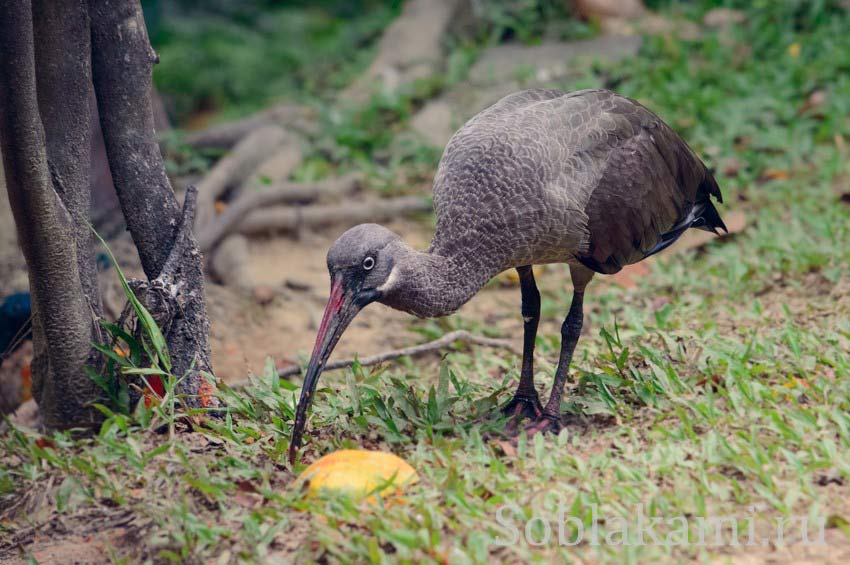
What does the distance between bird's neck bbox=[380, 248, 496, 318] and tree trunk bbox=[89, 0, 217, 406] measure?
1.17m

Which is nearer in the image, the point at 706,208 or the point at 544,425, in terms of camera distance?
the point at 544,425

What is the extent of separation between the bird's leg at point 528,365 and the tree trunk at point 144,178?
1538mm

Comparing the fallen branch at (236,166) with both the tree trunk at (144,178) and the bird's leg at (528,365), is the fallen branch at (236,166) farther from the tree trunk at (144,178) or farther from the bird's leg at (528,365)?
the bird's leg at (528,365)

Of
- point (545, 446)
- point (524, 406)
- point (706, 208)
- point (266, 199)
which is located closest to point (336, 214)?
point (266, 199)

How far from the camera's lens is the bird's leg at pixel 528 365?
4727 millimetres

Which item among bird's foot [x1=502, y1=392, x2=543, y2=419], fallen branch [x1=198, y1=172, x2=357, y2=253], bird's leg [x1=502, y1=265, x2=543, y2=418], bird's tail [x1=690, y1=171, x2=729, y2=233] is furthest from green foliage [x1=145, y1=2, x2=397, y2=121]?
bird's foot [x1=502, y1=392, x2=543, y2=419]

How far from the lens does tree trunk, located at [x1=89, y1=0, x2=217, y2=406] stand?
464 cm

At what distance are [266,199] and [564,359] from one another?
4.31 m

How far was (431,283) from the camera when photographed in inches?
163

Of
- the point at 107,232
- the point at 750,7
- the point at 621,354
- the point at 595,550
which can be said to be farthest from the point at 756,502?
the point at 750,7

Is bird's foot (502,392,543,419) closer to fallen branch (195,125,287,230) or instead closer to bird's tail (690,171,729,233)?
bird's tail (690,171,729,233)

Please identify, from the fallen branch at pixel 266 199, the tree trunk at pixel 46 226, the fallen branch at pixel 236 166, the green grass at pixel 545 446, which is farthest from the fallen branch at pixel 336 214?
the tree trunk at pixel 46 226

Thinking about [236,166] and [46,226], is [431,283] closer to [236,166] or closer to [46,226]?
[46,226]

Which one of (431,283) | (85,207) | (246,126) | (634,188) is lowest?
(246,126)
